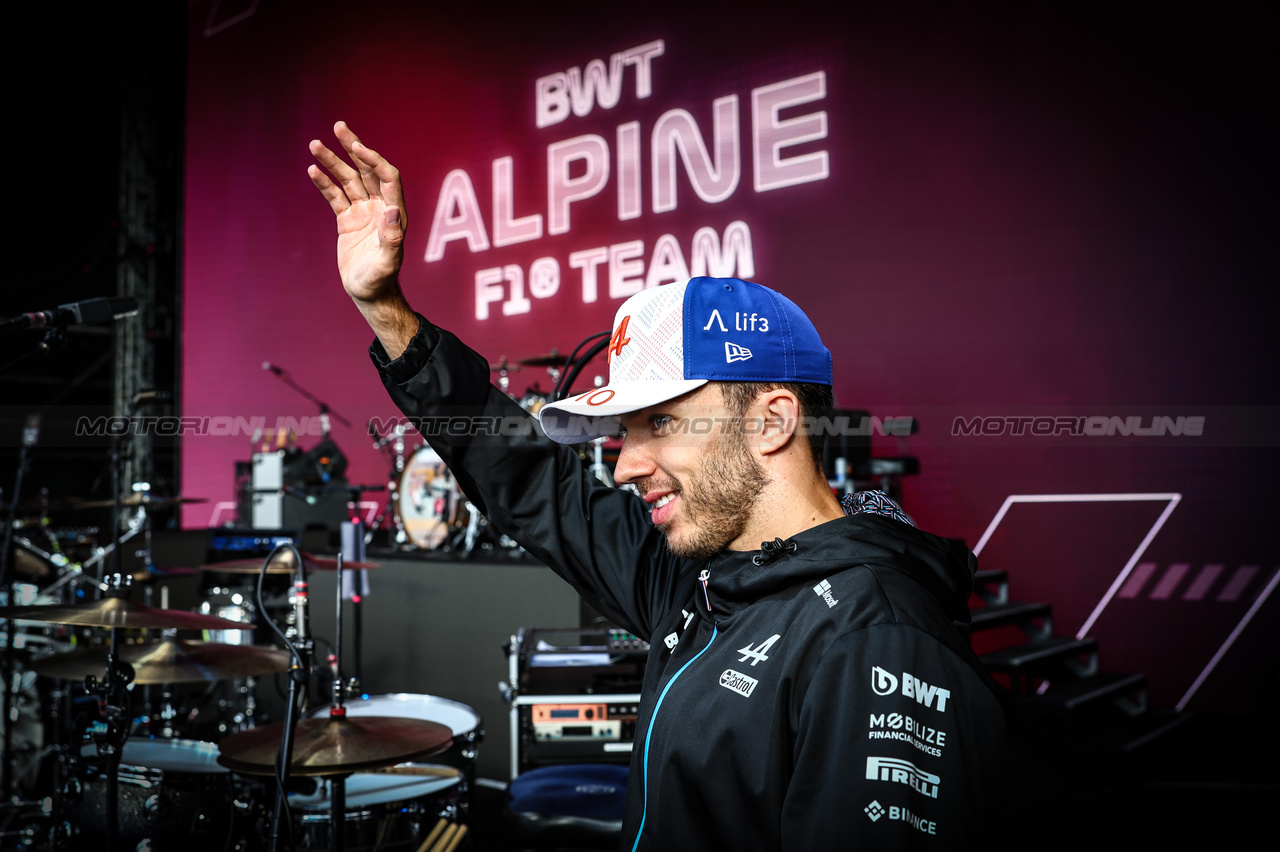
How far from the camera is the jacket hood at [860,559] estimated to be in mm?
1001

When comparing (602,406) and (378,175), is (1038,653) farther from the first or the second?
(378,175)

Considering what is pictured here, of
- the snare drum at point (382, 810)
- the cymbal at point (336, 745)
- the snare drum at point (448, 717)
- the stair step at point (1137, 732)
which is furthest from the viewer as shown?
the stair step at point (1137, 732)

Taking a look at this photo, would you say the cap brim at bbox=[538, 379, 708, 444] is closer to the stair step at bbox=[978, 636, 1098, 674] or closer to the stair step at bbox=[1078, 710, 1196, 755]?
the stair step at bbox=[978, 636, 1098, 674]

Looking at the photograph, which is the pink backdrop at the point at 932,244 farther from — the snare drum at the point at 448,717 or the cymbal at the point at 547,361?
the snare drum at the point at 448,717

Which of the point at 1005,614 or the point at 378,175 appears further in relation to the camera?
the point at 1005,614

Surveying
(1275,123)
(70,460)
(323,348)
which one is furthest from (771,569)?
(70,460)

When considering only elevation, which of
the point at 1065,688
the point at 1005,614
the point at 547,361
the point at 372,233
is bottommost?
the point at 1065,688

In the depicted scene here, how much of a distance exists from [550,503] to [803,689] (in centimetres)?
56

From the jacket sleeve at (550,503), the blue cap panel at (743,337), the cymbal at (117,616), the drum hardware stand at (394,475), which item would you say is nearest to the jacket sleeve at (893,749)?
the blue cap panel at (743,337)

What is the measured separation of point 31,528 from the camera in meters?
5.51

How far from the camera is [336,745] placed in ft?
6.48

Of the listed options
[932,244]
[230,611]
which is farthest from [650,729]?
[932,244]

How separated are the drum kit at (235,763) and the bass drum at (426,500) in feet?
7.49

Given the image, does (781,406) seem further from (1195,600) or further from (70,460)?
Answer: (70,460)
